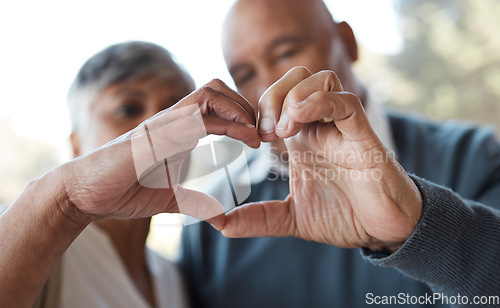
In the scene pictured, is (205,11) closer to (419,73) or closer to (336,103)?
(336,103)

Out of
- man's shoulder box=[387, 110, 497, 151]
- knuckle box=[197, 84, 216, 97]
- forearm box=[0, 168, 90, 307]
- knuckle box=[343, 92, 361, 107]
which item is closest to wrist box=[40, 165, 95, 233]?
forearm box=[0, 168, 90, 307]

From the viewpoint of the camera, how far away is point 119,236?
0.63m

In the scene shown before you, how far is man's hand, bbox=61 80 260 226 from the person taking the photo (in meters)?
0.30

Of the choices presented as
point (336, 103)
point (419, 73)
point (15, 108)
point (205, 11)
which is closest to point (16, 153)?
point (15, 108)

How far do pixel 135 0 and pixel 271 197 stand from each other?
0.33 meters

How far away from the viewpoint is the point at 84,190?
0.31 meters

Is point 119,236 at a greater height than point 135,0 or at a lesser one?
lesser

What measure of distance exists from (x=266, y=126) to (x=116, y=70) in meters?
0.30

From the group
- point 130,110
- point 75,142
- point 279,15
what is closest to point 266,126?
point 279,15

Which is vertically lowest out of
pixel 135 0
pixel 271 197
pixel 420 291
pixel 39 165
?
pixel 420 291

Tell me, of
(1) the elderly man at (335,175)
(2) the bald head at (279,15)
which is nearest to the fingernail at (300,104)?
(1) the elderly man at (335,175)

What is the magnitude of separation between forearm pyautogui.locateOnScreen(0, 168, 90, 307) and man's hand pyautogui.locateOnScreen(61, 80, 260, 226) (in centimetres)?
1

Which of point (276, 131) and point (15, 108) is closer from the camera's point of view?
point (276, 131)

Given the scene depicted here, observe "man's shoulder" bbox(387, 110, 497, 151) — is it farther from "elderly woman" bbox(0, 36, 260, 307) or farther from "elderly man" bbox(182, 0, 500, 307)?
"elderly woman" bbox(0, 36, 260, 307)
